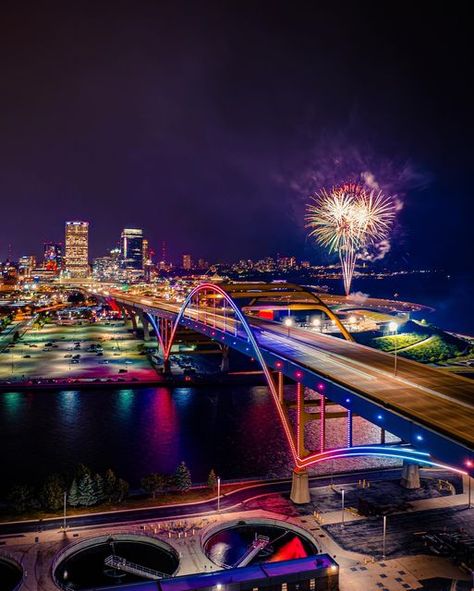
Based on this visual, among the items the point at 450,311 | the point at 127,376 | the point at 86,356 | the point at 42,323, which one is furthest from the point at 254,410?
the point at 450,311

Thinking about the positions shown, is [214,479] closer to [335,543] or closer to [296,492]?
[296,492]

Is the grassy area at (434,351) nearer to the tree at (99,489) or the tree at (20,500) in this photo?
the tree at (99,489)

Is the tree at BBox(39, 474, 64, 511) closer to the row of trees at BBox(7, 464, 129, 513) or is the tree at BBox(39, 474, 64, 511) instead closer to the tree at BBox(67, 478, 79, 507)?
the row of trees at BBox(7, 464, 129, 513)

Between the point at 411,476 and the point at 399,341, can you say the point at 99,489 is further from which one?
the point at 399,341

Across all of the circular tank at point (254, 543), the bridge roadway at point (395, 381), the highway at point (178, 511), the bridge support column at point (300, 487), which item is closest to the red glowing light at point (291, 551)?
the circular tank at point (254, 543)

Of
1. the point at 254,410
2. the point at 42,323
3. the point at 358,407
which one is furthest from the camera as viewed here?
the point at 42,323

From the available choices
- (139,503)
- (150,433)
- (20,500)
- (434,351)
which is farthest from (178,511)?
(434,351)
